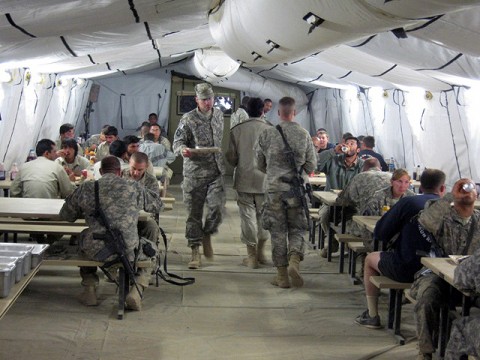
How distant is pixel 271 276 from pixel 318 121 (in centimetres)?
908

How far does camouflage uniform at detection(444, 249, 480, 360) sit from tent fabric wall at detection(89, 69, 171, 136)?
500 inches

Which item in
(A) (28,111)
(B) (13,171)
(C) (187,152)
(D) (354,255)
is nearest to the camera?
(D) (354,255)

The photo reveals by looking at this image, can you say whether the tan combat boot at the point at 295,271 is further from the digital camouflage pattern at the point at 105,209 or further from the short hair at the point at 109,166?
the short hair at the point at 109,166

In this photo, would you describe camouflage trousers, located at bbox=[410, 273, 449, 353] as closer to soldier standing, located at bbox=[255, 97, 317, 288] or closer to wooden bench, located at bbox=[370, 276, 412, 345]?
wooden bench, located at bbox=[370, 276, 412, 345]

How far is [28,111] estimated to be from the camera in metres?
9.21

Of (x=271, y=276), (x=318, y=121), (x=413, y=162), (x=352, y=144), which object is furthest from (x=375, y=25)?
(x=318, y=121)

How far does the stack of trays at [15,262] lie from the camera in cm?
320

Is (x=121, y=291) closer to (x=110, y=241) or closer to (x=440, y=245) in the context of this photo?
(x=110, y=241)

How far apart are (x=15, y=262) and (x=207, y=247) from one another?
13.0 ft

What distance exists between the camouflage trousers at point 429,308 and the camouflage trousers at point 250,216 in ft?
9.10

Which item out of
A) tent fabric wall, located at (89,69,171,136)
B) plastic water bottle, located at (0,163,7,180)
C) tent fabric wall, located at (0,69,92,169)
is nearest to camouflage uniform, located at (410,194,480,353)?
plastic water bottle, located at (0,163,7,180)

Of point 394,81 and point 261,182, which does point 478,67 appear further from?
point 394,81

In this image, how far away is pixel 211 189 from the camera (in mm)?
6961

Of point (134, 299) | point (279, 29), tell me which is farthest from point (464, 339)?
point (134, 299)
